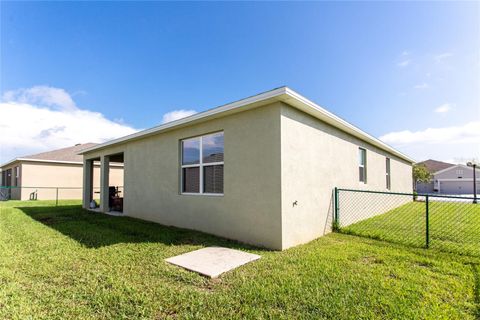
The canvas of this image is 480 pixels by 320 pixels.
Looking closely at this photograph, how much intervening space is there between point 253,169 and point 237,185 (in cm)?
Answer: 58

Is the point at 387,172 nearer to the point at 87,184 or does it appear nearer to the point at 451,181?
the point at 87,184

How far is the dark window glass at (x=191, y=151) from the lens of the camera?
6520 mm

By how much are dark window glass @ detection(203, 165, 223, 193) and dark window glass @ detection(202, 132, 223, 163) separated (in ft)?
0.70

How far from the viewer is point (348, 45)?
7.55 metres

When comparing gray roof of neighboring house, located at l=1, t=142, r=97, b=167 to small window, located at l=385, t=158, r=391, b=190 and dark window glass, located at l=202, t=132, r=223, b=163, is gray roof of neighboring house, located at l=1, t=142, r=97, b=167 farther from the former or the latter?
small window, located at l=385, t=158, r=391, b=190

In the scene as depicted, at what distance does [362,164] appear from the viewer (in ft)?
29.0

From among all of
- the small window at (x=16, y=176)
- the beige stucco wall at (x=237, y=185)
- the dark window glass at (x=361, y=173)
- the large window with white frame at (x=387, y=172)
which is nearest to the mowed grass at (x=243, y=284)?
the beige stucco wall at (x=237, y=185)

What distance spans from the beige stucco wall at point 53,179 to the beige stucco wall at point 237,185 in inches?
523

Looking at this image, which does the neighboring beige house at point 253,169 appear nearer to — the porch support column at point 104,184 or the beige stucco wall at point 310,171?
the beige stucco wall at point 310,171

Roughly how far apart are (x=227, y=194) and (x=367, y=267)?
3082 millimetres

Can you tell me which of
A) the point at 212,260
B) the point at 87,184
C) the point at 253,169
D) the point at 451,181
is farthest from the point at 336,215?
the point at 451,181

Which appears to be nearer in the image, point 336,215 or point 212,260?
point 212,260

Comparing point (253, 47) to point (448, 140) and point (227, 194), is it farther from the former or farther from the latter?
point (448, 140)

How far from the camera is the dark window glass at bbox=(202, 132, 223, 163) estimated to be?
5.93 m
